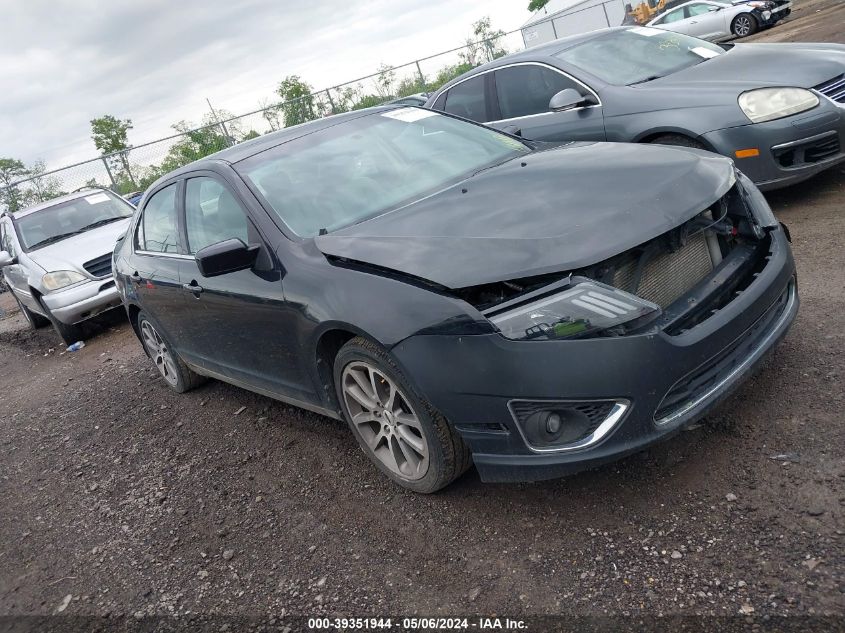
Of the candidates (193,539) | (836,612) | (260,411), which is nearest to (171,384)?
(260,411)

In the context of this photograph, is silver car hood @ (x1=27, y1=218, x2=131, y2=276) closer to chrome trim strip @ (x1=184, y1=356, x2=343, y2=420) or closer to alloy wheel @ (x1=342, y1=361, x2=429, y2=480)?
chrome trim strip @ (x1=184, y1=356, x2=343, y2=420)

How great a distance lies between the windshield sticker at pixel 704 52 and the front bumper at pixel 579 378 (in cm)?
432

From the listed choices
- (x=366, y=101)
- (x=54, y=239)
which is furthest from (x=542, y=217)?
(x=366, y=101)

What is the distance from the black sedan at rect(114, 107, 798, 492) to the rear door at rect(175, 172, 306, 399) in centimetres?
2

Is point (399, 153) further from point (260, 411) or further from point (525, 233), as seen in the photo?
point (260, 411)

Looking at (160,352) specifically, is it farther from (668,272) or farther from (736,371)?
(736,371)

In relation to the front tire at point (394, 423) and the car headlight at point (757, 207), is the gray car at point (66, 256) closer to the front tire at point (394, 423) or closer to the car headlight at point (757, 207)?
the front tire at point (394, 423)

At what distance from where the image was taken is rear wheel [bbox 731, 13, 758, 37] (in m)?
20.5

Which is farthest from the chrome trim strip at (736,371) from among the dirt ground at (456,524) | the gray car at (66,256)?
the gray car at (66,256)

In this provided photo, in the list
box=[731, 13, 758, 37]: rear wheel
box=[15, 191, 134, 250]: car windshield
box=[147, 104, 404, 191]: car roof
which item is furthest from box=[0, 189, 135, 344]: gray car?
box=[731, 13, 758, 37]: rear wheel

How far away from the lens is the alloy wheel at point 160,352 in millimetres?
5624

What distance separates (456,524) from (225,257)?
1.64m

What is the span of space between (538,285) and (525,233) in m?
0.26

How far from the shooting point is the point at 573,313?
2584 millimetres
